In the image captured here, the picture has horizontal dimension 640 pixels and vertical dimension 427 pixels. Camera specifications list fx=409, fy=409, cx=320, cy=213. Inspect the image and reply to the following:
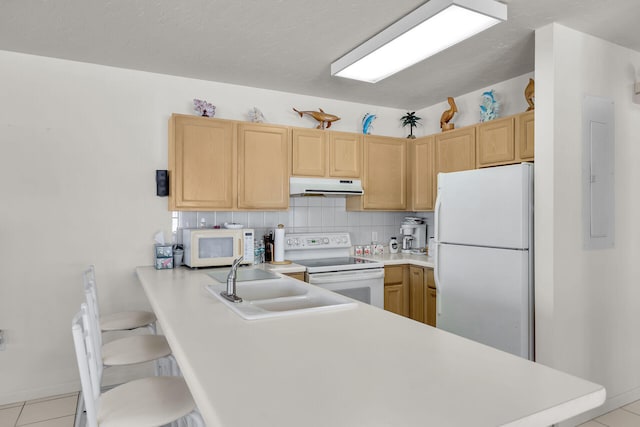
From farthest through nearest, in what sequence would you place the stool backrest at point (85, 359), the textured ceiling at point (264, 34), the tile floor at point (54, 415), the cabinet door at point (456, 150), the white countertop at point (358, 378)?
the cabinet door at point (456, 150) < the tile floor at point (54, 415) < the textured ceiling at point (264, 34) < the stool backrest at point (85, 359) < the white countertop at point (358, 378)

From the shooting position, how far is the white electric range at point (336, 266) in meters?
3.47

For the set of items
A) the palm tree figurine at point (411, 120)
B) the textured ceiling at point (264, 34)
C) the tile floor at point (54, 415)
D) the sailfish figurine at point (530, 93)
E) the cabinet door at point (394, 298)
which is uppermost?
the textured ceiling at point (264, 34)

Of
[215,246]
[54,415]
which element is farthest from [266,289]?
[54,415]

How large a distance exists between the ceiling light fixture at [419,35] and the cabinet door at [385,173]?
42.1 inches

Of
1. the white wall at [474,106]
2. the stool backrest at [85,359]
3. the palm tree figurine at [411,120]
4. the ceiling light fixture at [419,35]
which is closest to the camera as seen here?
the stool backrest at [85,359]

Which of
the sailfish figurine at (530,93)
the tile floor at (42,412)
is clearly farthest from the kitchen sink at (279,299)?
the sailfish figurine at (530,93)

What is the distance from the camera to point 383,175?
413 cm

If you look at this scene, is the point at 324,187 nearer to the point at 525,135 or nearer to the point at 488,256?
the point at 488,256

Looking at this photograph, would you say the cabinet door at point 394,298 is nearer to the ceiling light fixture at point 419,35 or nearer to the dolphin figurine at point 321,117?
the dolphin figurine at point 321,117

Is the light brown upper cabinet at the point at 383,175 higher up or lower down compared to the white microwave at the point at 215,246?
higher up

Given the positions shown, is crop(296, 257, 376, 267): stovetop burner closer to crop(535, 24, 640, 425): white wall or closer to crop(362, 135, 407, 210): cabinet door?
crop(362, 135, 407, 210): cabinet door

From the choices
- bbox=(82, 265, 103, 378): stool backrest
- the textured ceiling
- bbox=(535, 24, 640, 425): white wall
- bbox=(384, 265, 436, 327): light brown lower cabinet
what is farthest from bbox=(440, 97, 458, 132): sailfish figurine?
bbox=(82, 265, 103, 378): stool backrest

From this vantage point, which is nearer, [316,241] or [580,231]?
[580,231]

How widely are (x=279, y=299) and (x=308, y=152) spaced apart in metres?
1.96
